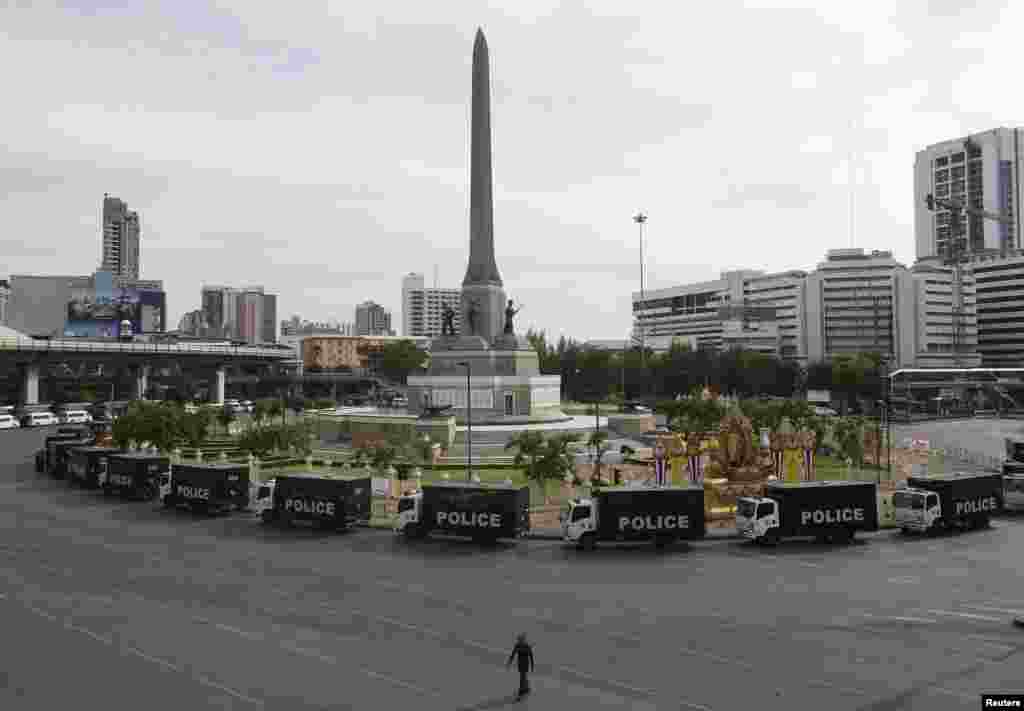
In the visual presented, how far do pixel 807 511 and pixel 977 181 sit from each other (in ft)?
497

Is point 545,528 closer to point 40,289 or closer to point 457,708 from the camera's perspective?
point 457,708

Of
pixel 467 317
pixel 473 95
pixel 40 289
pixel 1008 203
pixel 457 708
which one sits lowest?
pixel 457 708

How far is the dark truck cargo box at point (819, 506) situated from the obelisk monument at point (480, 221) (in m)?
41.3

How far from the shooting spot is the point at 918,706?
1354 centimetres

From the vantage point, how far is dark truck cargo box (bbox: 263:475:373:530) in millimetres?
29984

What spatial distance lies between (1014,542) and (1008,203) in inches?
5817

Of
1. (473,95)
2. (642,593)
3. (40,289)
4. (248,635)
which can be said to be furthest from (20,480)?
(40,289)

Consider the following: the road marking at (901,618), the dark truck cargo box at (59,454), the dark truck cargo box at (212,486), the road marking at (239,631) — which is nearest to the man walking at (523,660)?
the road marking at (239,631)

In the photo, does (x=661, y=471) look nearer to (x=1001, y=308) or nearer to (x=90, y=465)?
(x=90, y=465)

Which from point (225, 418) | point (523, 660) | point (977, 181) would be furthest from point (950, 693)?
point (977, 181)

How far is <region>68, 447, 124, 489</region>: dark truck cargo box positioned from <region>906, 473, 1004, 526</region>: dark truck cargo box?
37536mm

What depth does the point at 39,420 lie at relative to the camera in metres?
86.1

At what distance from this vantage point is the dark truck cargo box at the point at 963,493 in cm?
2914

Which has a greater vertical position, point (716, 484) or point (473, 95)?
point (473, 95)
